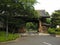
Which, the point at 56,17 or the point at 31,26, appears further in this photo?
the point at 31,26

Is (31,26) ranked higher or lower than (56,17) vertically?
lower

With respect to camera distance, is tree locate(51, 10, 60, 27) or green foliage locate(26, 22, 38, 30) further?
green foliage locate(26, 22, 38, 30)

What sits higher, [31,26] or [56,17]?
[56,17]

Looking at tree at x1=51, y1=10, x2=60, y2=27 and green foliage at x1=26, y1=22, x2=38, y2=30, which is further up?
tree at x1=51, y1=10, x2=60, y2=27

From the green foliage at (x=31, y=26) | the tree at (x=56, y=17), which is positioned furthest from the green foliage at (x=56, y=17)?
the green foliage at (x=31, y=26)

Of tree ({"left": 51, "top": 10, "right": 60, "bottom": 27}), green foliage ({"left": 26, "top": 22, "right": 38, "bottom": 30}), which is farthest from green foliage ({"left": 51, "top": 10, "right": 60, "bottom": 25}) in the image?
green foliage ({"left": 26, "top": 22, "right": 38, "bottom": 30})

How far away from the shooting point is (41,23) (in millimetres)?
41188

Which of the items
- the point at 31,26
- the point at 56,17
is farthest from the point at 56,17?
the point at 31,26

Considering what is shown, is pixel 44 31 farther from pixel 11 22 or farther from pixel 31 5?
pixel 31 5

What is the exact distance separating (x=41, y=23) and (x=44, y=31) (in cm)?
211

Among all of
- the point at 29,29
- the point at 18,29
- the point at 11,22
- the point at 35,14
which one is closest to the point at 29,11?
the point at 35,14

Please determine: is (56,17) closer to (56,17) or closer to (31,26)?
(56,17)

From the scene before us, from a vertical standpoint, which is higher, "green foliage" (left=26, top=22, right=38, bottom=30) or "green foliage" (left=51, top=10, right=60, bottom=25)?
"green foliage" (left=51, top=10, right=60, bottom=25)

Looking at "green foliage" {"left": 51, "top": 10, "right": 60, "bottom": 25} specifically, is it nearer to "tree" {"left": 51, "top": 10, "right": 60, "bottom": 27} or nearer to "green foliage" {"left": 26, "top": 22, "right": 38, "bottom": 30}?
"tree" {"left": 51, "top": 10, "right": 60, "bottom": 27}
